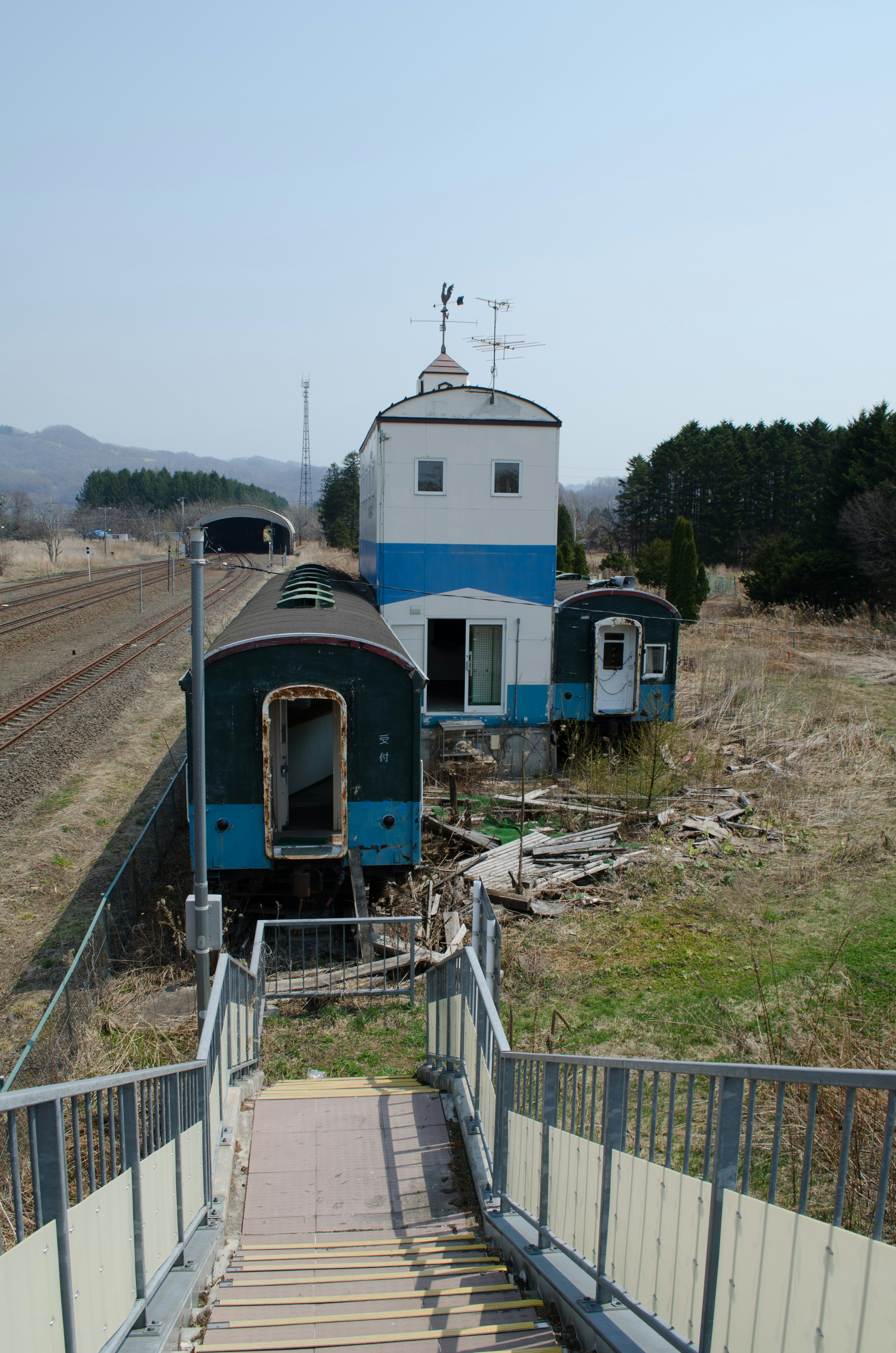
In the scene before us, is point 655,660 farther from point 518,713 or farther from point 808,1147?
point 808,1147

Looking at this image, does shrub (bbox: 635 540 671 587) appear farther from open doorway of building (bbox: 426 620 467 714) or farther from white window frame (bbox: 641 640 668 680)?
white window frame (bbox: 641 640 668 680)

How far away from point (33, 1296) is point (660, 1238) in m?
2.08

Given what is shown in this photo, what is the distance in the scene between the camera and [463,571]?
17984 millimetres

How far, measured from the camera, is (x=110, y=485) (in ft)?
365

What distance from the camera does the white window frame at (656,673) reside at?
62.2 feet

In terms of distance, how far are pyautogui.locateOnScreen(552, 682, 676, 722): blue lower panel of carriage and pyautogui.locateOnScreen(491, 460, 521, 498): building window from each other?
415 centimetres

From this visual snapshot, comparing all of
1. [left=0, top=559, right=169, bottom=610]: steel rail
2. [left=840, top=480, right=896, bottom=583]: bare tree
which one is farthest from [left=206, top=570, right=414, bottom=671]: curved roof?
[left=0, top=559, right=169, bottom=610]: steel rail

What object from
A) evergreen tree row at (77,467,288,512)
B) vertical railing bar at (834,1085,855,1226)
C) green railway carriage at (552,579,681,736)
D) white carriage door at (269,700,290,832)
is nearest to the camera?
vertical railing bar at (834,1085,855,1226)

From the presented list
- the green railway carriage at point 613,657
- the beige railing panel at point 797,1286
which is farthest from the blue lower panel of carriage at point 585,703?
the beige railing panel at point 797,1286

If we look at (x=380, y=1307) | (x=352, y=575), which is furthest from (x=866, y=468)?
(x=380, y=1307)

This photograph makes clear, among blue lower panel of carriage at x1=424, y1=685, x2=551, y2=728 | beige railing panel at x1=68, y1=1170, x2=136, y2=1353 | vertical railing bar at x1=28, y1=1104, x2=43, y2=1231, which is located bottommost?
blue lower panel of carriage at x1=424, y1=685, x2=551, y2=728

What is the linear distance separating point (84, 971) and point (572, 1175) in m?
7.38

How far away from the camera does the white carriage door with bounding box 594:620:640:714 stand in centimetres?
1884

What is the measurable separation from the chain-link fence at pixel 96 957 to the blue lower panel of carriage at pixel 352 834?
115cm
